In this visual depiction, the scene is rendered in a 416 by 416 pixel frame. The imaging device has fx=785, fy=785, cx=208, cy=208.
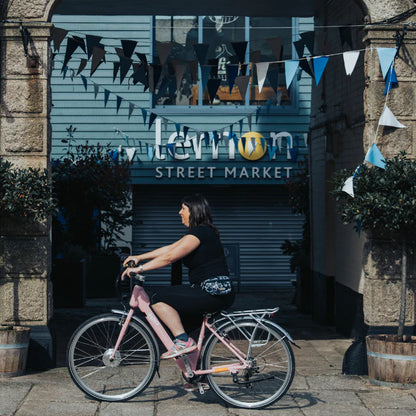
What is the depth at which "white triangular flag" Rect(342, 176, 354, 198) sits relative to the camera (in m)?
7.64

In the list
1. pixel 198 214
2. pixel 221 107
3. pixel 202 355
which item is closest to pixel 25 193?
pixel 198 214

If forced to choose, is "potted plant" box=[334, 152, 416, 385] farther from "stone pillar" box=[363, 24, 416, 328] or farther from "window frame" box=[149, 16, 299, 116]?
"window frame" box=[149, 16, 299, 116]

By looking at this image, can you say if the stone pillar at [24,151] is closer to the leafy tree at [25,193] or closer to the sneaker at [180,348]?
the leafy tree at [25,193]

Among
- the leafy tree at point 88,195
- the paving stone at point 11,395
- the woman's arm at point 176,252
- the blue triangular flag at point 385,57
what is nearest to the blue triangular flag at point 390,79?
the blue triangular flag at point 385,57

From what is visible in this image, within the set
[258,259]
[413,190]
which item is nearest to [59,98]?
[258,259]

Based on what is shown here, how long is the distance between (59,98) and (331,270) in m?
8.46

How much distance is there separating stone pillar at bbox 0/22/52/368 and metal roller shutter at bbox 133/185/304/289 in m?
10.1

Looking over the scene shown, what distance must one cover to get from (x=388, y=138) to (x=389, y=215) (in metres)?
1.17

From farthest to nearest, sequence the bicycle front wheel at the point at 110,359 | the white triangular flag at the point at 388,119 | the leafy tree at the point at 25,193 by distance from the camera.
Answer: the white triangular flag at the point at 388,119
the leafy tree at the point at 25,193
the bicycle front wheel at the point at 110,359

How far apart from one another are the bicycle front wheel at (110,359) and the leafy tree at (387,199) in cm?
247

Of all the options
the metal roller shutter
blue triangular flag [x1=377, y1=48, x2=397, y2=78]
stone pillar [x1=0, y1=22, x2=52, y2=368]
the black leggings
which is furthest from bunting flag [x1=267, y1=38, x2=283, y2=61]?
the metal roller shutter

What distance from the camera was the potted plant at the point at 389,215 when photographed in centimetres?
730

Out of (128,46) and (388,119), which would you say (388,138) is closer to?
(388,119)

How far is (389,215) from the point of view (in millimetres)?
7406
